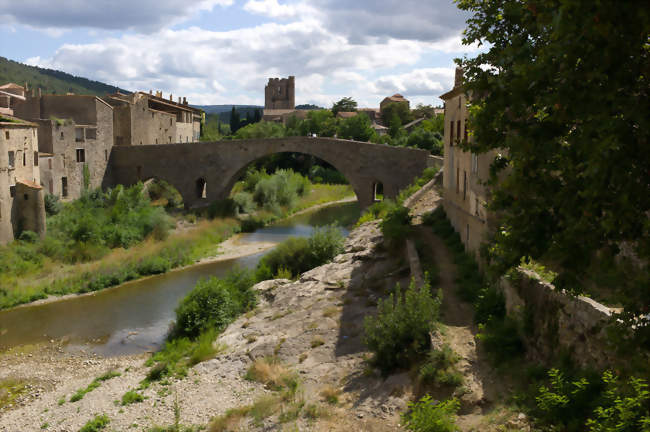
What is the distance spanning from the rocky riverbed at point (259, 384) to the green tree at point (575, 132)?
15.0 ft

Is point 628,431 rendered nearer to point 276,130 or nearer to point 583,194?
point 583,194

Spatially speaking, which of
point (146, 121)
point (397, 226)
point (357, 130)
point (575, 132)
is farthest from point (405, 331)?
point (357, 130)

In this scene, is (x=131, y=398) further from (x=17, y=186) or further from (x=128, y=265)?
(x=17, y=186)

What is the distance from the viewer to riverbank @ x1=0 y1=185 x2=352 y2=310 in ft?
70.3

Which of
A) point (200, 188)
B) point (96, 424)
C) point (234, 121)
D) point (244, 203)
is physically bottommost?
point (96, 424)

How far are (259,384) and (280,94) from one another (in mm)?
93264

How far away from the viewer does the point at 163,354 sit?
15.4 metres

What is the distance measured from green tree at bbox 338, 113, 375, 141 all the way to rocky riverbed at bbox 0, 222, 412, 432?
34.8m

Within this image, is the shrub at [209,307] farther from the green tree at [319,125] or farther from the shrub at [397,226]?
the green tree at [319,125]

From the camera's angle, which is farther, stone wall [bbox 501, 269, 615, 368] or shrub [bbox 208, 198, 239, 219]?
shrub [bbox 208, 198, 239, 219]

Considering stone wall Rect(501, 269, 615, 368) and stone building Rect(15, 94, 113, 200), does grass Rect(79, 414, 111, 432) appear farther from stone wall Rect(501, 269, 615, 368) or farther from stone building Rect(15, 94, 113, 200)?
stone building Rect(15, 94, 113, 200)

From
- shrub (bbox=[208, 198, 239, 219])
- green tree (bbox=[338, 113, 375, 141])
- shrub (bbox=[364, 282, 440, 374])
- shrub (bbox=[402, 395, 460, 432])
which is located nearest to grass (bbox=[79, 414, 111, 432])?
shrub (bbox=[364, 282, 440, 374])

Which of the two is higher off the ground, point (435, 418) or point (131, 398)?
point (435, 418)

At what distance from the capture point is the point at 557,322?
25.6 ft
